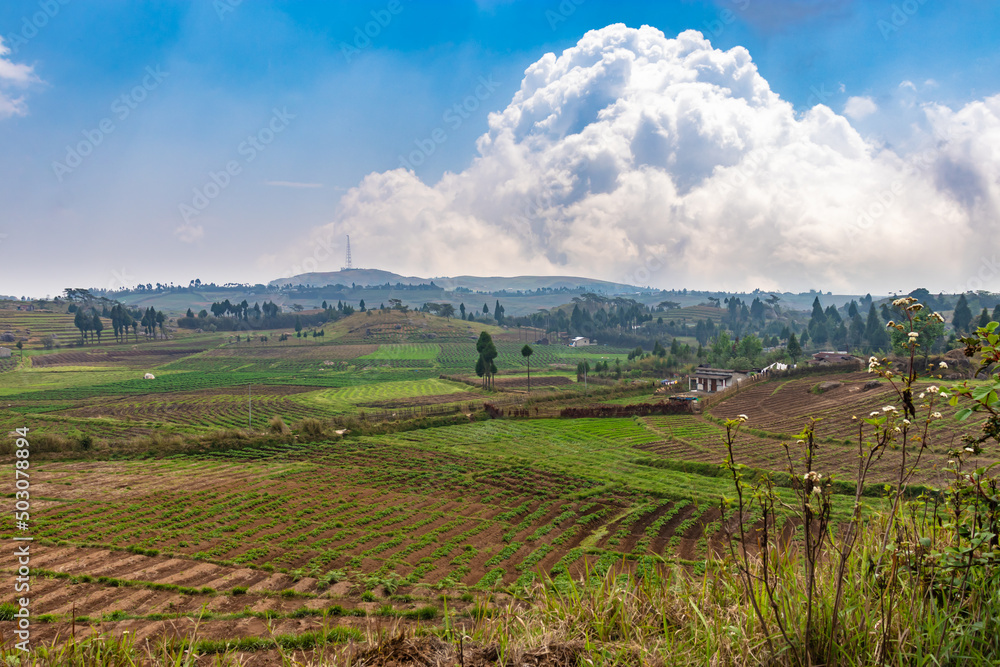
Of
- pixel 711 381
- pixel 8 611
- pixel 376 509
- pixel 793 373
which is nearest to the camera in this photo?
pixel 8 611

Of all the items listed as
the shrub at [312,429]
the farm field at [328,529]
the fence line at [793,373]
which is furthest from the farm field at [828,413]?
the shrub at [312,429]

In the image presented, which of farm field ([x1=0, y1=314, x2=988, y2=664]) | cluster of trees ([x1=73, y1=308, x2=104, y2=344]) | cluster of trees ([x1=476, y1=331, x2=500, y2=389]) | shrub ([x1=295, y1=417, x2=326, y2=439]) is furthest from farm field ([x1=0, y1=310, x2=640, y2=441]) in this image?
shrub ([x1=295, y1=417, x2=326, y2=439])

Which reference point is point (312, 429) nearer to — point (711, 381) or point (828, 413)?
point (828, 413)

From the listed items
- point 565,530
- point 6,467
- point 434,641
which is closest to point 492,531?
point 565,530

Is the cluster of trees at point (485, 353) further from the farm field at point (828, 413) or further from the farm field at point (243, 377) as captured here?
the farm field at point (828, 413)

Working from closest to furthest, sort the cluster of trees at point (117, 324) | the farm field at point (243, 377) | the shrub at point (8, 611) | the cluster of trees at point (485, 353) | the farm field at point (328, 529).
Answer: the shrub at point (8, 611) < the farm field at point (328, 529) < the farm field at point (243, 377) < the cluster of trees at point (485, 353) < the cluster of trees at point (117, 324)

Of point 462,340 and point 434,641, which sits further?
point 462,340

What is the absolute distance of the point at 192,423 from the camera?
62.5 meters

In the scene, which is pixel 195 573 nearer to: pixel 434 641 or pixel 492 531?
pixel 492 531

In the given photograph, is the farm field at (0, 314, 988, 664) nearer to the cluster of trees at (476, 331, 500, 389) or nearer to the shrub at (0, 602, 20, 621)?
the shrub at (0, 602, 20, 621)

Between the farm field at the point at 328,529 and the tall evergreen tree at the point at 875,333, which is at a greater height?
the tall evergreen tree at the point at 875,333

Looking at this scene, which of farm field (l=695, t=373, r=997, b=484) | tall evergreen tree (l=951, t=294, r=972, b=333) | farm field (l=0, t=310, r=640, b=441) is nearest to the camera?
farm field (l=695, t=373, r=997, b=484)

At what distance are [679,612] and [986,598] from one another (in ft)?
6.48

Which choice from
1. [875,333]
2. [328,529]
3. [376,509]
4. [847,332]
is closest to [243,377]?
[376,509]
